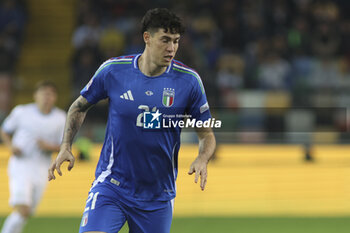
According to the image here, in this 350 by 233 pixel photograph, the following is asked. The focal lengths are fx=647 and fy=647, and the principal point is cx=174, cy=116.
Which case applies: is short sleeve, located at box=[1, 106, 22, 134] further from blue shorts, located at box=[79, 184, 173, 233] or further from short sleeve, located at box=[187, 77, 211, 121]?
short sleeve, located at box=[187, 77, 211, 121]

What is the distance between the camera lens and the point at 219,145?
1109 cm

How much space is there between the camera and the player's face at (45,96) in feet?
24.9

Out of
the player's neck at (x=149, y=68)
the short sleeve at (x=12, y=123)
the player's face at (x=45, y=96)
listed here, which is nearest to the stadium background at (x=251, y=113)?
the short sleeve at (x=12, y=123)

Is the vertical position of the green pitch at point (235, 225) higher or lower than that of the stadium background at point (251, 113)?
lower

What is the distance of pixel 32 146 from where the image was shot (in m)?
7.80

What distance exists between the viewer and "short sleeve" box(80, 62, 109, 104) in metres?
4.36

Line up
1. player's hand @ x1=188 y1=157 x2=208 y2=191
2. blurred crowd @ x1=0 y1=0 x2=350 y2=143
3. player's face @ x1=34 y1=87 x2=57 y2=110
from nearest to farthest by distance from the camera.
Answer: player's hand @ x1=188 y1=157 x2=208 y2=191 → player's face @ x1=34 y1=87 x2=57 y2=110 → blurred crowd @ x1=0 y1=0 x2=350 y2=143

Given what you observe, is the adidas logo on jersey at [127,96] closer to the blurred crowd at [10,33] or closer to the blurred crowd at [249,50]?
the blurred crowd at [249,50]

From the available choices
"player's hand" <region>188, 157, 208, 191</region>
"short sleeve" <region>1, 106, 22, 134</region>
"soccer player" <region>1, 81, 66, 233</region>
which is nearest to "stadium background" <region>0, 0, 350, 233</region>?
"soccer player" <region>1, 81, 66, 233</region>

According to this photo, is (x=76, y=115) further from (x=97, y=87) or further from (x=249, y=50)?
(x=249, y=50)

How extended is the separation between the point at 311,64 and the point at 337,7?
234 cm

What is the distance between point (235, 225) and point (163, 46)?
6030mm

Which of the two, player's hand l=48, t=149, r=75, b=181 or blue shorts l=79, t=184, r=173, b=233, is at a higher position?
player's hand l=48, t=149, r=75, b=181

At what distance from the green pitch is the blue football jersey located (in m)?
4.74
